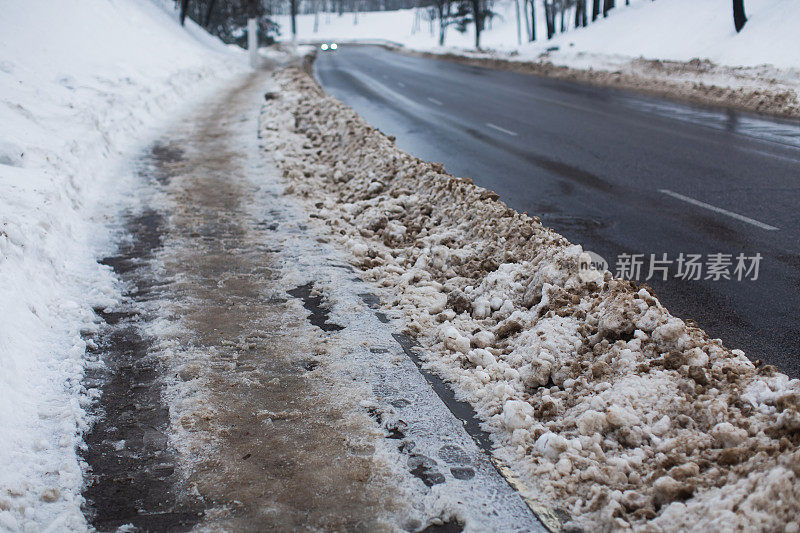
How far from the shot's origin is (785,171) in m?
9.55

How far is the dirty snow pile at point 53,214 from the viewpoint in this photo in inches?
126

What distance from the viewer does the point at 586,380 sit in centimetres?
376

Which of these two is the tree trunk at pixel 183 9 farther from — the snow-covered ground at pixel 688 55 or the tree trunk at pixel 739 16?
the tree trunk at pixel 739 16

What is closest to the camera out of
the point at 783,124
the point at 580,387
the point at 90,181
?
the point at 580,387

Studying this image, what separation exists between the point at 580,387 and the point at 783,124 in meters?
13.0

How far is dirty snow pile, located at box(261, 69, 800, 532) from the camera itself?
2795 mm

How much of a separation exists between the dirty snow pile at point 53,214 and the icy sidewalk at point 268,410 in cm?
21

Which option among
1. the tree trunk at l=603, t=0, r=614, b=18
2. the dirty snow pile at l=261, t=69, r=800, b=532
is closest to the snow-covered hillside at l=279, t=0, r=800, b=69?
the tree trunk at l=603, t=0, r=614, b=18

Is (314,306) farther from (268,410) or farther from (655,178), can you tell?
(655,178)

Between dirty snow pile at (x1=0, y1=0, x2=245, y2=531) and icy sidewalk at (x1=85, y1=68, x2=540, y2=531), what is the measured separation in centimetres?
21

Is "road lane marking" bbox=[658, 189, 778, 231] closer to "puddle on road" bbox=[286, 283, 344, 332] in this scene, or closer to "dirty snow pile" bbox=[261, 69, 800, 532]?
"dirty snow pile" bbox=[261, 69, 800, 532]

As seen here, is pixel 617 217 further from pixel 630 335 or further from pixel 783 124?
pixel 783 124

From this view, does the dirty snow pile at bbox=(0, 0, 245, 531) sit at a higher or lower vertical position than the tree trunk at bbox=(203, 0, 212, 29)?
lower

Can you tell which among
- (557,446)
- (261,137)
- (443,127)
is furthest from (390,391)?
(443,127)
